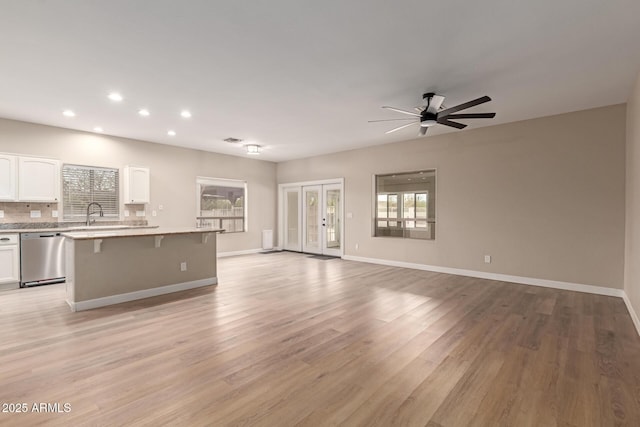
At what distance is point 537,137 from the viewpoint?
200 inches

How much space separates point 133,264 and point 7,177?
2.86m

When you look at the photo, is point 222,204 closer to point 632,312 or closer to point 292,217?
point 292,217

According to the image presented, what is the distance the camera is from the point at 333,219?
8305 millimetres

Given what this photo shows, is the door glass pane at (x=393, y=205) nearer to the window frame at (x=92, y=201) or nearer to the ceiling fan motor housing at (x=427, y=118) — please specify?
the ceiling fan motor housing at (x=427, y=118)

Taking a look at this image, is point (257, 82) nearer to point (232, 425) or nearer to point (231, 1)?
point (231, 1)

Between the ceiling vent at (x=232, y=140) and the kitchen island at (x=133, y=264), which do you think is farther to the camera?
the ceiling vent at (x=232, y=140)

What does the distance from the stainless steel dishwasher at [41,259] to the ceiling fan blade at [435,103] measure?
6144 millimetres

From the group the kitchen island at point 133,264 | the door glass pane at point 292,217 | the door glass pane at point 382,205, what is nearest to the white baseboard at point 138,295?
the kitchen island at point 133,264

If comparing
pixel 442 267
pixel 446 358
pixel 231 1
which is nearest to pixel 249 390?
pixel 446 358

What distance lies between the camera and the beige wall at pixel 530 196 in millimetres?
4539

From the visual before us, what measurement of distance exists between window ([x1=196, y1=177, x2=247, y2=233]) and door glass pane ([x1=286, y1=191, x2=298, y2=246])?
1.33m

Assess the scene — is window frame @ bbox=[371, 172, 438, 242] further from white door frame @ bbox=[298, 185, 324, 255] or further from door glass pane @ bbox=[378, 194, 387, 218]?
white door frame @ bbox=[298, 185, 324, 255]

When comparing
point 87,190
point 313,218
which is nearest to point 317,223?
point 313,218

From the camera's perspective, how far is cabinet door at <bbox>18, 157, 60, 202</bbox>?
5.09 m
